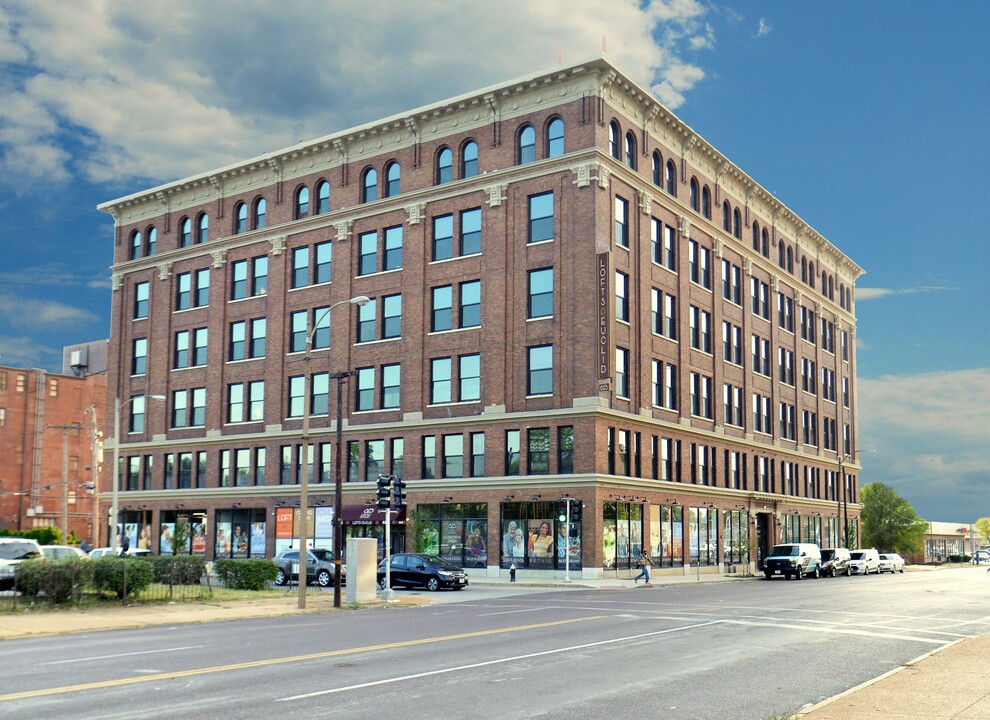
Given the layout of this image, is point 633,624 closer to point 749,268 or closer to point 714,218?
point 714,218

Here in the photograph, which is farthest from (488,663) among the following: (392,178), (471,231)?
(392,178)

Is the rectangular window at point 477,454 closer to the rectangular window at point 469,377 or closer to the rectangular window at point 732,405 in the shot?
the rectangular window at point 469,377

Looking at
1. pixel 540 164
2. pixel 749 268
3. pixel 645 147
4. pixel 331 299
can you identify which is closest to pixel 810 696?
pixel 540 164

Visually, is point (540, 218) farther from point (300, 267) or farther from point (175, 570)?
point (175, 570)

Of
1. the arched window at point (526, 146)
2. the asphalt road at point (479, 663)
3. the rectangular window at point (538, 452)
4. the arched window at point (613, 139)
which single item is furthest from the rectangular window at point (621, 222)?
the asphalt road at point (479, 663)

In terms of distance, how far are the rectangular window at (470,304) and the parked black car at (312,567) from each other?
14.9 m

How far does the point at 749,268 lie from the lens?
68.8 m

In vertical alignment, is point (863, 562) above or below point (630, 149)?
below

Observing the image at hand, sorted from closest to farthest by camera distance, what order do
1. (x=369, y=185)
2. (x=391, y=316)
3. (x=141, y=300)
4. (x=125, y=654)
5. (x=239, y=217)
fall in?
1. (x=125, y=654)
2. (x=391, y=316)
3. (x=369, y=185)
4. (x=239, y=217)
5. (x=141, y=300)

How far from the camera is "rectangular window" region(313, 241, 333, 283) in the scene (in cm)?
6069

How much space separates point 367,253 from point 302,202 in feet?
22.8

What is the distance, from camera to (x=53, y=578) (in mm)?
28031

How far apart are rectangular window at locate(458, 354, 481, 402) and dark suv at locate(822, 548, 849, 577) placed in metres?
25.3

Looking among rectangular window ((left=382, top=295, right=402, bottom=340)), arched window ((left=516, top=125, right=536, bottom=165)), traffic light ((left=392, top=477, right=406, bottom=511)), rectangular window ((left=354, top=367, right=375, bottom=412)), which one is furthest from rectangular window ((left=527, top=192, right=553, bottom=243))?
traffic light ((left=392, top=477, right=406, bottom=511))
